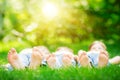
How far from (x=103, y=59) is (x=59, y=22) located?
588cm

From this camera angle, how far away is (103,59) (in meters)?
4.67

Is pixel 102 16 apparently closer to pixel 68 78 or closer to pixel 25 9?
pixel 25 9

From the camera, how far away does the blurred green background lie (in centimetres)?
1023

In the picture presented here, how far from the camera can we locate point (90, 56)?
5.05 m

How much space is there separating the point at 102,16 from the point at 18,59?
21.6 feet

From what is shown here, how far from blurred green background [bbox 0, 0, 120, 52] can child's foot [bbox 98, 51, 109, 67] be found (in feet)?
17.4

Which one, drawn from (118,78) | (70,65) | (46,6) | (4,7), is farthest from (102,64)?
(46,6)

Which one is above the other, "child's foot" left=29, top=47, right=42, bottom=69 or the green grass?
"child's foot" left=29, top=47, right=42, bottom=69

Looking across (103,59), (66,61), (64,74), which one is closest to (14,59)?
(66,61)

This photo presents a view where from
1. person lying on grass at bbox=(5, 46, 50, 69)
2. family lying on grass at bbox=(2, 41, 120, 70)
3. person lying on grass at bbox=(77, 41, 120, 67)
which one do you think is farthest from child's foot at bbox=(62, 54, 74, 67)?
person lying on grass at bbox=(5, 46, 50, 69)

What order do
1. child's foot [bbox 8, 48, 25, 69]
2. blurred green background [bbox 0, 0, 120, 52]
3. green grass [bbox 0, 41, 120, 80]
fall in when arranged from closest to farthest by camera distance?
green grass [bbox 0, 41, 120, 80], child's foot [bbox 8, 48, 25, 69], blurred green background [bbox 0, 0, 120, 52]

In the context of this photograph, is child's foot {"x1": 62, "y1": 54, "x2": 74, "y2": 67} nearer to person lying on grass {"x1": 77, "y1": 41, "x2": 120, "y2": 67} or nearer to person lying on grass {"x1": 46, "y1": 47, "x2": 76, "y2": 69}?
person lying on grass {"x1": 46, "y1": 47, "x2": 76, "y2": 69}

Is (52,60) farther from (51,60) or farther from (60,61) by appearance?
(60,61)

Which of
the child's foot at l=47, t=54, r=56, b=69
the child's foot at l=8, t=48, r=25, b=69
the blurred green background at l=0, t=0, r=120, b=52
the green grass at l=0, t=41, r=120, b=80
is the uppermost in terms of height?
the blurred green background at l=0, t=0, r=120, b=52
